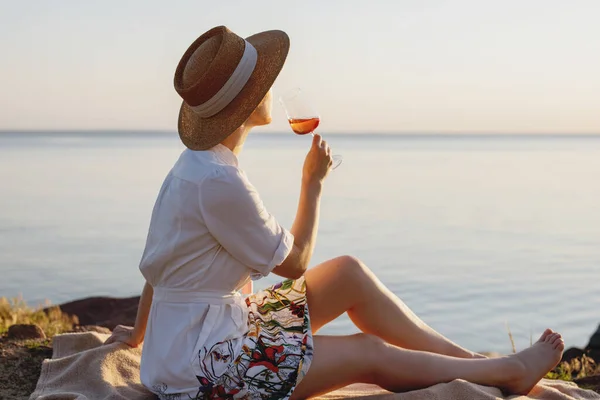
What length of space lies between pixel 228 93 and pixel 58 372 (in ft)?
5.71

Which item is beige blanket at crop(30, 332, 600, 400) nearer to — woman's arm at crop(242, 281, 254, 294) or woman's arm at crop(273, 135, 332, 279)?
woman's arm at crop(242, 281, 254, 294)

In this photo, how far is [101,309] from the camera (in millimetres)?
7777

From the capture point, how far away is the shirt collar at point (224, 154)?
3182 millimetres

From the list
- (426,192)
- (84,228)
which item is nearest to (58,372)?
(84,228)

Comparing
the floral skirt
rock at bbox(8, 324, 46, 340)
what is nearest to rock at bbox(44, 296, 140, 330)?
rock at bbox(8, 324, 46, 340)

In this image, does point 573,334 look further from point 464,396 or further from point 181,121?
point 181,121

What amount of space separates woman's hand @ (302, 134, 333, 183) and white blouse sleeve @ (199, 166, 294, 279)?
341mm

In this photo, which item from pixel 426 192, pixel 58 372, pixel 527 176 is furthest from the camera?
pixel 527 176

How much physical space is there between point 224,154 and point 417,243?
9.28 m

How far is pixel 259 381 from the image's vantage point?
122 inches

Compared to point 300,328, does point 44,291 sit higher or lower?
lower

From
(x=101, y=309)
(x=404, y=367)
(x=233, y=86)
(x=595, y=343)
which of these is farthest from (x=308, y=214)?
(x=101, y=309)

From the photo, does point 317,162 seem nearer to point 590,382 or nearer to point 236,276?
point 236,276

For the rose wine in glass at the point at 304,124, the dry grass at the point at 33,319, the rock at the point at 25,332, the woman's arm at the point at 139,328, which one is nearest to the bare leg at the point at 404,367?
the woman's arm at the point at 139,328
